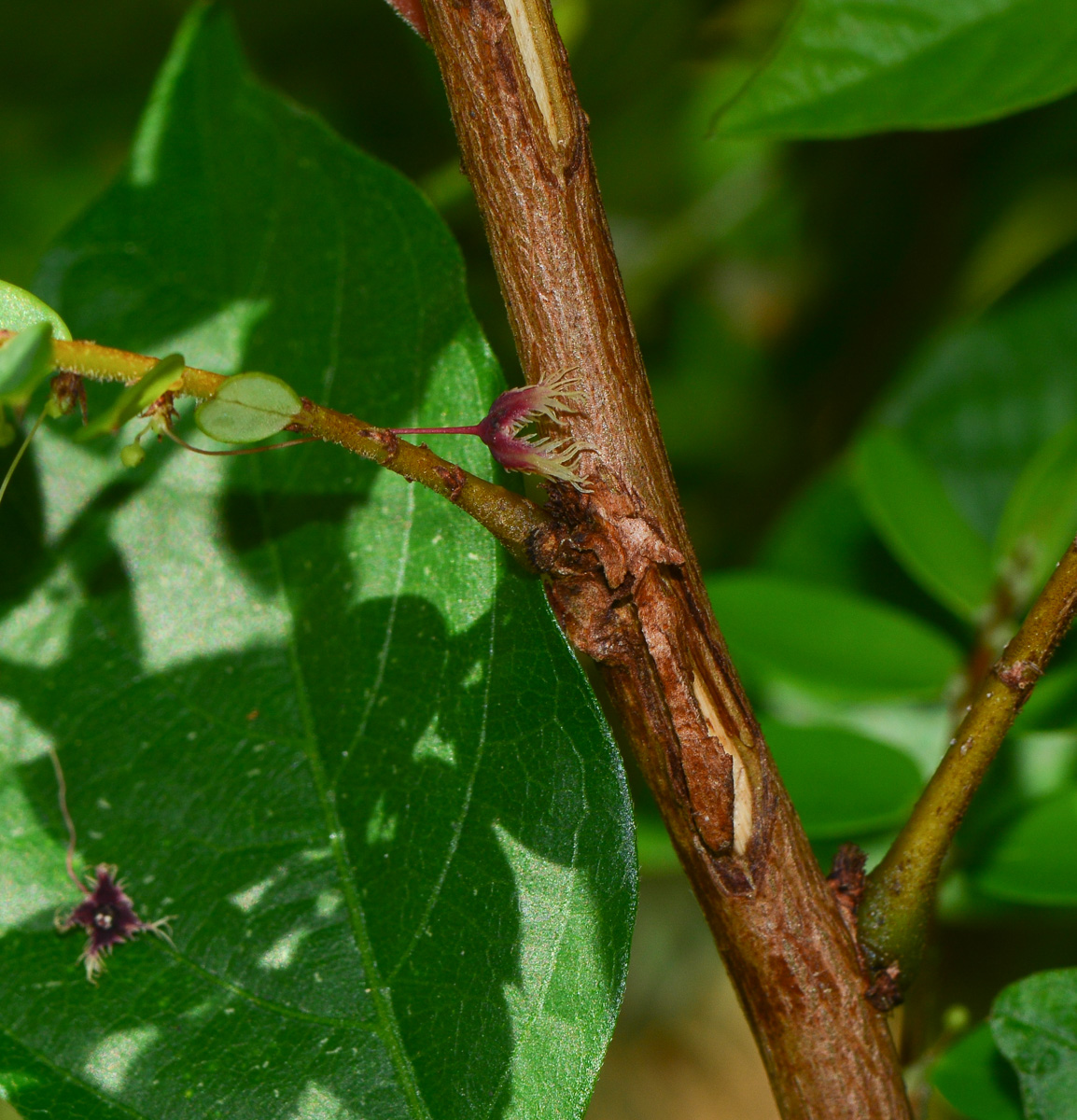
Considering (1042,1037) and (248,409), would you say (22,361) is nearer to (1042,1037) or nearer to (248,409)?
(248,409)

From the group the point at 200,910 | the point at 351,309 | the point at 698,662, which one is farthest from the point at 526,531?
the point at 200,910

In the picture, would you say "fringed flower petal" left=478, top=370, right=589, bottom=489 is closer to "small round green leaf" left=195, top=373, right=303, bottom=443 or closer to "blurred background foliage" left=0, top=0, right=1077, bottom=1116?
"small round green leaf" left=195, top=373, right=303, bottom=443

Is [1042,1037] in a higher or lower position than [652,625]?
lower

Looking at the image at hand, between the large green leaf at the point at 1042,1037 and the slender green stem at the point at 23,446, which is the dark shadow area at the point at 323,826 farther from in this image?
the large green leaf at the point at 1042,1037

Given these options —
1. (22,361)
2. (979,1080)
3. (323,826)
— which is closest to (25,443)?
(22,361)

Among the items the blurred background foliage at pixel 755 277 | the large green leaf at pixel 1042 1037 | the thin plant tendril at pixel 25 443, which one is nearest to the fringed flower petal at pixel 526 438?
the thin plant tendril at pixel 25 443

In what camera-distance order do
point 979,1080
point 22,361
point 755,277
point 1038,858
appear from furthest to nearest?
point 755,277
point 1038,858
point 979,1080
point 22,361

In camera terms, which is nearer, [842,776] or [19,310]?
[19,310]
